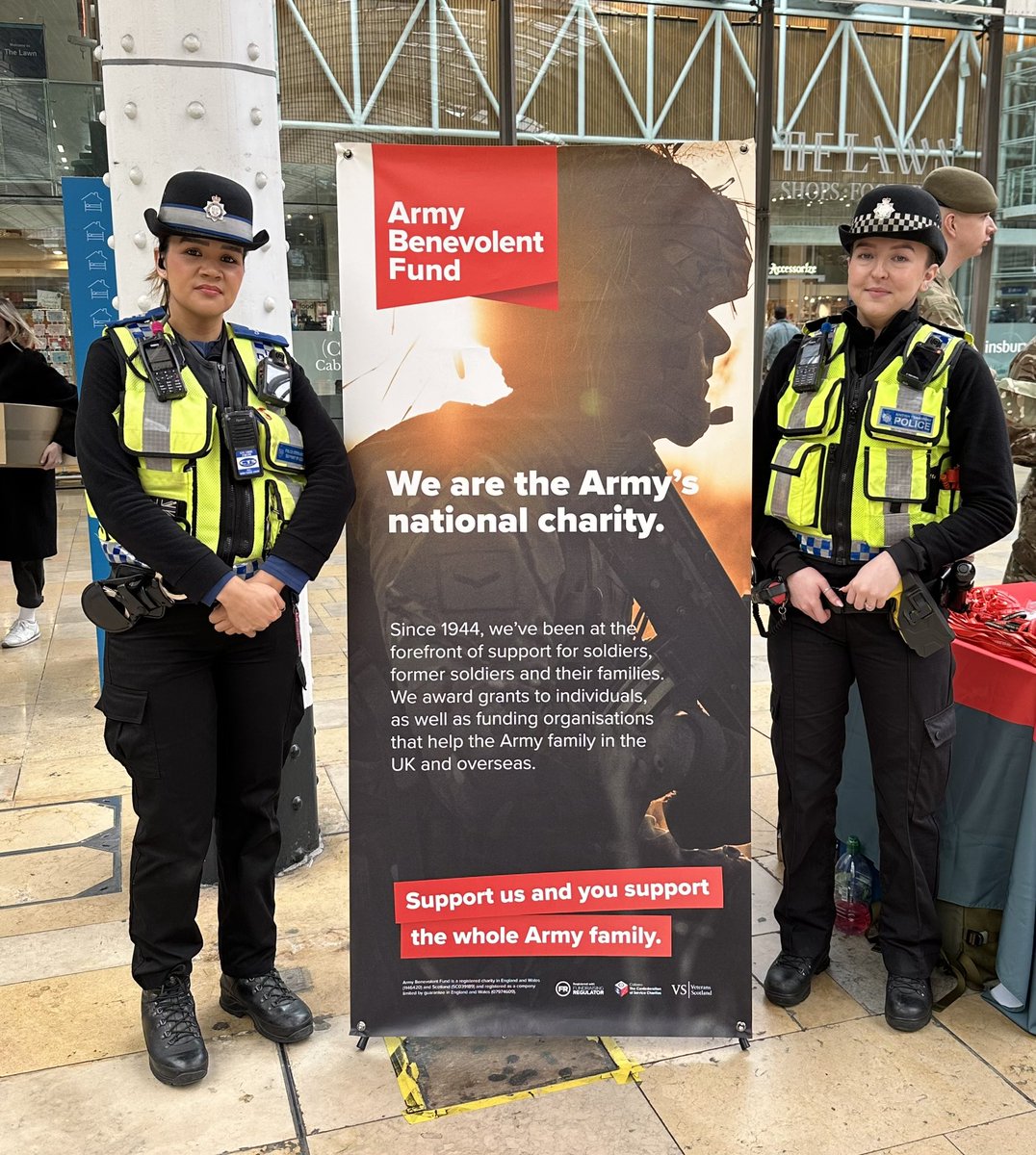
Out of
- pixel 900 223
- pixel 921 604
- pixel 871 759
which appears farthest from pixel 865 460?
pixel 871 759

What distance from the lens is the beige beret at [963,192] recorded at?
3031 millimetres

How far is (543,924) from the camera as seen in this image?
2.42m

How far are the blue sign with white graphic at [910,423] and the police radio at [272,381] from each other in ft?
4.25

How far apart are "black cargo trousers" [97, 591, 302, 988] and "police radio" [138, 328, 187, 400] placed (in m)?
0.44

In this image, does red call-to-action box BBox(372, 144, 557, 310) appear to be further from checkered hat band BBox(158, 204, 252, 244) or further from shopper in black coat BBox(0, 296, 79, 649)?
shopper in black coat BBox(0, 296, 79, 649)

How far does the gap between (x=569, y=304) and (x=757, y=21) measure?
816 cm

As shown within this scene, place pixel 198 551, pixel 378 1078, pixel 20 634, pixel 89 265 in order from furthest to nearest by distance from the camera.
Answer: pixel 20 634 → pixel 89 265 → pixel 378 1078 → pixel 198 551

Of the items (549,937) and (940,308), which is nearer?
(549,937)

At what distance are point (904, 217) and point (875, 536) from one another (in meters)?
0.70

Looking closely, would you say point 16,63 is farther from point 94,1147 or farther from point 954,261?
point 94,1147

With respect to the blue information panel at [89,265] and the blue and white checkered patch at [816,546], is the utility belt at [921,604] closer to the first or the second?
the blue and white checkered patch at [816,546]

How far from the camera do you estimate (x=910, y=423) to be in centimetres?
237

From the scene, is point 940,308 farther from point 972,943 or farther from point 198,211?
point 198,211

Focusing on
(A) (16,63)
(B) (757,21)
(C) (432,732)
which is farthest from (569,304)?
(A) (16,63)
